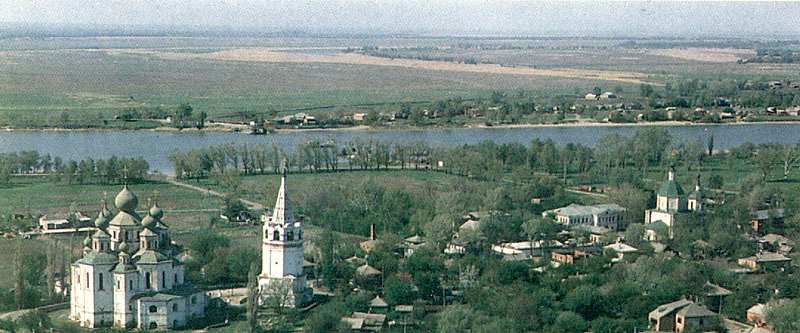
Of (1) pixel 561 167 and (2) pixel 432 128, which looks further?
(2) pixel 432 128

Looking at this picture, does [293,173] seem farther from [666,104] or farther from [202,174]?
[666,104]

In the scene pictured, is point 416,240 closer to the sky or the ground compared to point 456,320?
closer to the sky

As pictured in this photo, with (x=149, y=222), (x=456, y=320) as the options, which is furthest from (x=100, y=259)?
(x=456, y=320)

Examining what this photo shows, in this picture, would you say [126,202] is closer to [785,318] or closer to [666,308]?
[666,308]

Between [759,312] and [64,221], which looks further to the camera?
[64,221]

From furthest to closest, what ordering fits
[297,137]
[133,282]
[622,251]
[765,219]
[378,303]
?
[297,137] → [765,219] → [622,251] → [378,303] → [133,282]

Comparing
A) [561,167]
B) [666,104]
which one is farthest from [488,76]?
[561,167]

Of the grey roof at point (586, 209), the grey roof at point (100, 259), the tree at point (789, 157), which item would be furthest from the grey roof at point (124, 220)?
the tree at point (789, 157)
